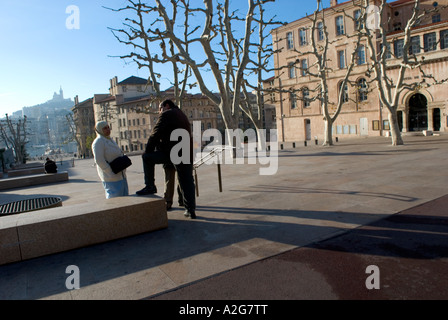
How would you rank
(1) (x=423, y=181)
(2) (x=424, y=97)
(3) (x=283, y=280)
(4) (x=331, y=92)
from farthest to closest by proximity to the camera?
(4) (x=331, y=92) < (2) (x=424, y=97) < (1) (x=423, y=181) < (3) (x=283, y=280)

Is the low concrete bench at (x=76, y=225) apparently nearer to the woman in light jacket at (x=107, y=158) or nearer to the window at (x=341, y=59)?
the woman in light jacket at (x=107, y=158)

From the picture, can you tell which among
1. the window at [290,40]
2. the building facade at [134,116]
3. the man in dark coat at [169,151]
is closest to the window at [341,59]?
the window at [290,40]

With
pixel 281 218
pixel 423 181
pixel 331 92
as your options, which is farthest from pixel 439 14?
pixel 281 218

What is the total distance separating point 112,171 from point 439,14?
158ft

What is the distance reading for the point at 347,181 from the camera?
9445 mm

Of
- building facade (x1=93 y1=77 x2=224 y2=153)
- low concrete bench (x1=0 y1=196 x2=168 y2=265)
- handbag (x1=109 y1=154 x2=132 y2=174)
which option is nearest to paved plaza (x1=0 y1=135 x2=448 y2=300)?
low concrete bench (x1=0 y1=196 x2=168 y2=265)

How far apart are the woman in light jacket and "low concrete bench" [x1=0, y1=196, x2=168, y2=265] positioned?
621mm

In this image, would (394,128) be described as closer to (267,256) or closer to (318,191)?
(318,191)

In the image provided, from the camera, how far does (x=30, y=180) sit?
1544 centimetres

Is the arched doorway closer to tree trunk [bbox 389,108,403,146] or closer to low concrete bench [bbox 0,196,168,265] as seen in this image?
tree trunk [bbox 389,108,403,146]

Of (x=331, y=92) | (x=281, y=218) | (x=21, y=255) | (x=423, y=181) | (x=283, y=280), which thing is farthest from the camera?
(x=331, y=92)

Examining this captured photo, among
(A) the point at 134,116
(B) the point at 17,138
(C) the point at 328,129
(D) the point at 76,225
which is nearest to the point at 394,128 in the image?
(C) the point at 328,129

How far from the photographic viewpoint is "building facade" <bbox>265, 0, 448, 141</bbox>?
3550 cm

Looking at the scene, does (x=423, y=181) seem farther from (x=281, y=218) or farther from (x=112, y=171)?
(x=112, y=171)
